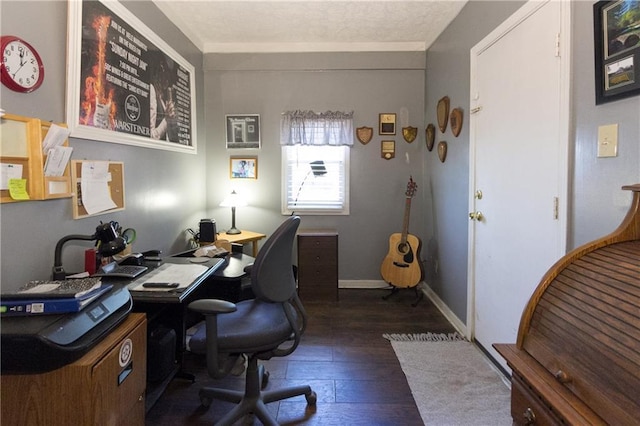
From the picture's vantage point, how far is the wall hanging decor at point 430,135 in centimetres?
340

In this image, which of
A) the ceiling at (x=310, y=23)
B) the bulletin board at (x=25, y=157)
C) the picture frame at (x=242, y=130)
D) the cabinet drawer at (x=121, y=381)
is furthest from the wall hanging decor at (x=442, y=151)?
the bulletin board at (x=25, y=157)

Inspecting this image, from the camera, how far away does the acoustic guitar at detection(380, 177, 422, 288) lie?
11.1 ft

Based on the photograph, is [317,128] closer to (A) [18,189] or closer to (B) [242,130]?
(B) [242,130]

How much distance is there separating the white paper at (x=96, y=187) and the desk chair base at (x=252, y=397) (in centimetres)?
115

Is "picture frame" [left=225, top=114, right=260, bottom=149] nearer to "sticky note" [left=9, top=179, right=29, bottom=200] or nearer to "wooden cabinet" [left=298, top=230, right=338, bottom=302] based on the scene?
"wooden cabinet" [left=298, top=230, right=338, bottom=302]

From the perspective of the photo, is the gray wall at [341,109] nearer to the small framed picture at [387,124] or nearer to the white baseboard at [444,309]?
the small framed picture at [387,124]

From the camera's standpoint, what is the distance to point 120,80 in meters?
2.10

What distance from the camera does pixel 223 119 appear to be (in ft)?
12.3

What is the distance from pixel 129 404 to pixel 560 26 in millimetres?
2414

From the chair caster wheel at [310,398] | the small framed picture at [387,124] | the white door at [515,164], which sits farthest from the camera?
the small framed picture at [387,124]

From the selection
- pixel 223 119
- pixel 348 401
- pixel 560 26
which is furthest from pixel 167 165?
pixel 560 26

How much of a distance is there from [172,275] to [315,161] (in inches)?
93.2

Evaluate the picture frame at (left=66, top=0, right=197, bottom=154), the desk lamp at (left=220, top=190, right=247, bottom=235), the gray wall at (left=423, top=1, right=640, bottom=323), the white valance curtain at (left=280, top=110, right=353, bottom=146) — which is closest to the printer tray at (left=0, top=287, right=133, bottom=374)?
the picture frame at (left=66, top=0, right=197, bottom=154)

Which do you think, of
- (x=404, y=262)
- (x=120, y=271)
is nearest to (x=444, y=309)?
(x=404, y=262)
